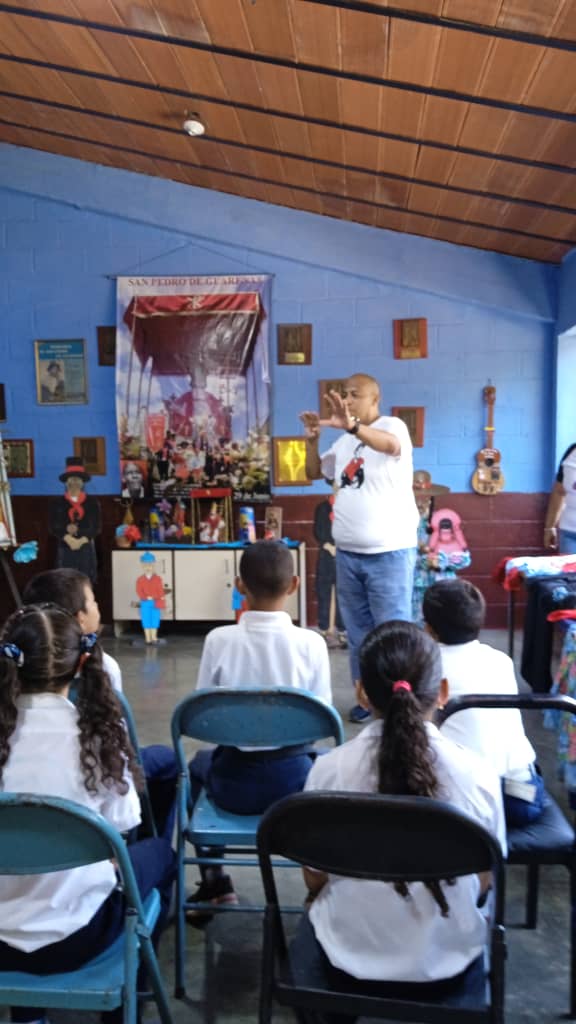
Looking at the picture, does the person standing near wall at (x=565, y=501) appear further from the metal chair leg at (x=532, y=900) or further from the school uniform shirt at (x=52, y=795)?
the school uniform shirt at (x=52, y=795)

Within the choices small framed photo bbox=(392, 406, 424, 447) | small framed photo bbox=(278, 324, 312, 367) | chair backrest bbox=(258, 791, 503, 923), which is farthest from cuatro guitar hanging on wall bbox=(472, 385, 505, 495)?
chair backrest bbox=(258, 791, 503, 923)

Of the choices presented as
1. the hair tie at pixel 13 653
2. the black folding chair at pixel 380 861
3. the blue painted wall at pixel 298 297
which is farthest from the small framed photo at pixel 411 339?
the black folding chair at pixel 380 861

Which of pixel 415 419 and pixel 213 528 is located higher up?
pixel 415 419

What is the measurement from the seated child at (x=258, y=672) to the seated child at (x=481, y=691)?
0.30m

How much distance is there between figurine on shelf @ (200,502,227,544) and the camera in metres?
5.84

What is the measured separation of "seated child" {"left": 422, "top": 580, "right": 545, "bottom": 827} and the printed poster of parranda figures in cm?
390

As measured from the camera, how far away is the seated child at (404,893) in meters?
1.20

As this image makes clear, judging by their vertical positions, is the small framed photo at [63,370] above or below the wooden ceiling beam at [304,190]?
below

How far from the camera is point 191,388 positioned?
5.94m

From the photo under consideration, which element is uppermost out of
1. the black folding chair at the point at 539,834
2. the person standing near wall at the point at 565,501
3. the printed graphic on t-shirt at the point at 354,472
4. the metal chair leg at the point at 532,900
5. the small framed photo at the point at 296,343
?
the small framed photo at the point at 296,343

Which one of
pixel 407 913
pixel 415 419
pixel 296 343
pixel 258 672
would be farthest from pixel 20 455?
pixel 407 913

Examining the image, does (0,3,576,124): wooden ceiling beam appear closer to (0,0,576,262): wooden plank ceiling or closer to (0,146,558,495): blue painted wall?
(0,0,576,262): wooden plank ceiling

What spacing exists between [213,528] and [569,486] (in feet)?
8.30

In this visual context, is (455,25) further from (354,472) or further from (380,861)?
(380,861)
